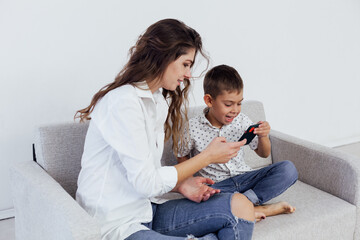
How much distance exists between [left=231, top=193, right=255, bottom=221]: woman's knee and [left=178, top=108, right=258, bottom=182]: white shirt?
0.33 meters

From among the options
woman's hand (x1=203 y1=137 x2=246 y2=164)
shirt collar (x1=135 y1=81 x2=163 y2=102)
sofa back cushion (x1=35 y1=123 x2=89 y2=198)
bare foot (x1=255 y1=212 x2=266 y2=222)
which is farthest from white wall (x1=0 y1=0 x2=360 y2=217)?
bare foot (x1=255 y1=212 x2=266 y2=222)

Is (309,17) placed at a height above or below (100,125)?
above

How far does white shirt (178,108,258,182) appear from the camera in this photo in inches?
72.7

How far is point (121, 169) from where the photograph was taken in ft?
4.57

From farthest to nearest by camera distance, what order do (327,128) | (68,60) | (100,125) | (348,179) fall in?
(327,128), (68,60), (348,179), (100,125)

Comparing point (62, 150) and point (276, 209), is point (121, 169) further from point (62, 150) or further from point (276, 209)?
point (276, 209)

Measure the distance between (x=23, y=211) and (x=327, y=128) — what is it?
9.16 ft

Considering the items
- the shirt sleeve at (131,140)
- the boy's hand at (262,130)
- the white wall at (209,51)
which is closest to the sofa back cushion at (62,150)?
the shirt sleeve at (131,140)

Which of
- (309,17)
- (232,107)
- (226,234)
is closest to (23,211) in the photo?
(226,234)

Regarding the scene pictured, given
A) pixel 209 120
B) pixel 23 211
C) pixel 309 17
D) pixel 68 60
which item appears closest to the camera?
pixel 23 211

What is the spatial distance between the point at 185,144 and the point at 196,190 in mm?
334

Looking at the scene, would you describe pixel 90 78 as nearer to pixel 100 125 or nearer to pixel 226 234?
pixel 100 125

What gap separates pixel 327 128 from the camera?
141 inches

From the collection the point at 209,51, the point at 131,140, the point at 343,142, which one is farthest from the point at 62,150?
the point at 343,142
